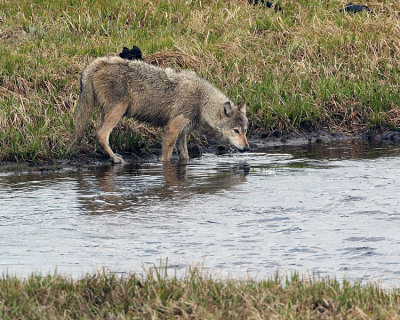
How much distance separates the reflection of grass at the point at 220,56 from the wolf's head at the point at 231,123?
1.28m

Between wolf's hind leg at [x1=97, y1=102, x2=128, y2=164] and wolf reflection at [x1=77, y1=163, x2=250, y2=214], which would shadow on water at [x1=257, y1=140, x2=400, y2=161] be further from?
wolf's hind leg at [x1=97, y1=102, x2=128, y2=164]

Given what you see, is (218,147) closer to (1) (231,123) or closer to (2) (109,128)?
(1) (231,123)

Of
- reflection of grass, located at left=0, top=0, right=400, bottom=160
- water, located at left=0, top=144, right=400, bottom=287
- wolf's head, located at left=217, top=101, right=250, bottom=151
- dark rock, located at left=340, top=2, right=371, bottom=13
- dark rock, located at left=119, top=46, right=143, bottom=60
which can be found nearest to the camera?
water, located at left=0, top=144, right=400, bottom=287

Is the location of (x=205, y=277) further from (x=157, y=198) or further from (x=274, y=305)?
(x=157, y=198)

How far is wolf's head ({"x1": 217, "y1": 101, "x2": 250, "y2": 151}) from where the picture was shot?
1149cm

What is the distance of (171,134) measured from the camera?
11.3 metres

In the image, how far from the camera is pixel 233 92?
13219 mm

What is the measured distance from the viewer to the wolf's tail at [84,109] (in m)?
11.2

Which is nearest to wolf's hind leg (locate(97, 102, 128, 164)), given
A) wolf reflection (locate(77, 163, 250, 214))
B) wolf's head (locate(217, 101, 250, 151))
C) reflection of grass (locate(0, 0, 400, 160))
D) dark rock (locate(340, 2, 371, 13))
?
wolf reflection (locate(77, 163, 250, 214))

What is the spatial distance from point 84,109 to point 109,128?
0.50m

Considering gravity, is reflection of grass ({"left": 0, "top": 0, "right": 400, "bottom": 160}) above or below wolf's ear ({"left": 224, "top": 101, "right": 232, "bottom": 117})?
above

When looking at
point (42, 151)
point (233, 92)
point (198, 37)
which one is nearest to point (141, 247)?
point (42, 151)

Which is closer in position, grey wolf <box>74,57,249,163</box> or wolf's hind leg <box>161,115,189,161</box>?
grey wolf <box>74,57,249,163</box>

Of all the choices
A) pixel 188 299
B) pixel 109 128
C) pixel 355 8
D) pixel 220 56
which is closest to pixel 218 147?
pixel 109 128
